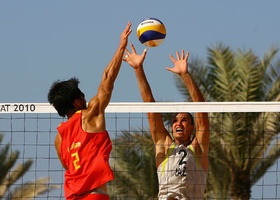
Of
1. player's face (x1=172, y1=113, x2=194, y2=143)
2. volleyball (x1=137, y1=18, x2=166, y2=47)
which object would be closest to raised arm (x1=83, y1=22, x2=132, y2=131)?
player's face (x1=172, y1=113, x2=194, y2=143)

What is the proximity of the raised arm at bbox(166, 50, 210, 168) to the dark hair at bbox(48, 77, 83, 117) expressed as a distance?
7.85 feet

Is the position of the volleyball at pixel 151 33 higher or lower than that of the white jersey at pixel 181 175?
higher

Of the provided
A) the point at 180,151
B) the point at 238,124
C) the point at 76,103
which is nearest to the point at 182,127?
the point at 180,151

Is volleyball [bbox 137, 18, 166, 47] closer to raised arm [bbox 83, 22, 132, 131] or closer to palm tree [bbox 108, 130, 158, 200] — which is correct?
raised arm [bbox 83, 22, 132, 131]

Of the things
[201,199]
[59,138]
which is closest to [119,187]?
[201,199]

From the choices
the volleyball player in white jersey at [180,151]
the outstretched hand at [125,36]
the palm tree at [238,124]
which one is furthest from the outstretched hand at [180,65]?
the palm tree at [238,124]

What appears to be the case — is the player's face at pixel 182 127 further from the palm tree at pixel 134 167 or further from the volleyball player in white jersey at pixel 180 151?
the palm tree at pixel 134 167

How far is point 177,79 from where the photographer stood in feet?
90.6

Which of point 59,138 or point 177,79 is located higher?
point 177,79

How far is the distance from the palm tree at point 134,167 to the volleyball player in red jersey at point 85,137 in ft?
52.1

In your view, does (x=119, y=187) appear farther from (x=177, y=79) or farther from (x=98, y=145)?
(x=98, y=145)

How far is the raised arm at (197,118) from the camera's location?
1201cm

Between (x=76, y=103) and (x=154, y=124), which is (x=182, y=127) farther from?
(x=76, y=103)

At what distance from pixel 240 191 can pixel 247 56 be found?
3510 millimetres
